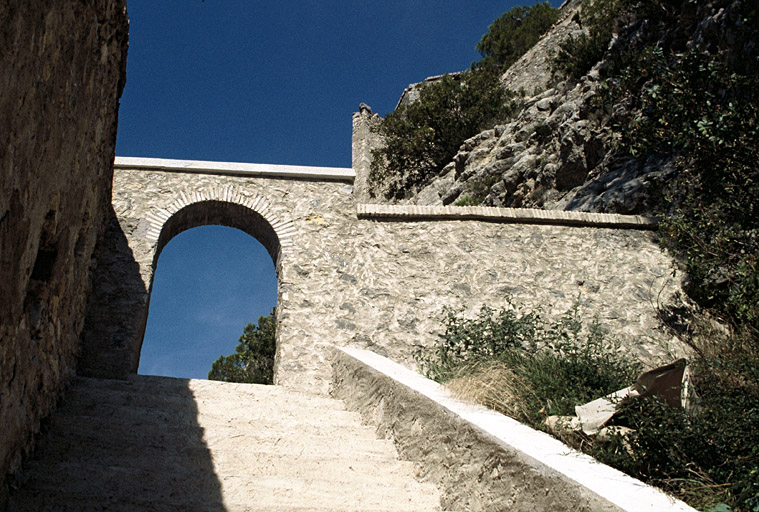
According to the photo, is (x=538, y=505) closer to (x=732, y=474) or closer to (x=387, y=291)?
(x=732, y=474)

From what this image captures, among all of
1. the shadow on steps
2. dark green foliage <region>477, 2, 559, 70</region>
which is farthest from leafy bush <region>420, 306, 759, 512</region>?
dark green foliage <region>477, 2, 559, 70</region>

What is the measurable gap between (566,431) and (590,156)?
352 inches

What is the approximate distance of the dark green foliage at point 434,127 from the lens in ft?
63.9

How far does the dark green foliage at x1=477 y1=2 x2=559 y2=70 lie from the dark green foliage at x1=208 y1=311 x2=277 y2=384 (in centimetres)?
1528

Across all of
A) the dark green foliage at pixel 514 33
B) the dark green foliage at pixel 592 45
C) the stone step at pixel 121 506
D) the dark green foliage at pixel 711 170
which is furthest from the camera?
the dark green foliage at pixel 514 33

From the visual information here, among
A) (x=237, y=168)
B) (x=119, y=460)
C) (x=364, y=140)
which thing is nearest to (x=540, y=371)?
(x=119, y=460)

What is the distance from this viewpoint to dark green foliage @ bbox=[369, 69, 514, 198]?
766 inches

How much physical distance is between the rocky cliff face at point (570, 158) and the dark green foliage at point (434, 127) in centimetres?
167

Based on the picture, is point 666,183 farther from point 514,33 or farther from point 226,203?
point 514,33

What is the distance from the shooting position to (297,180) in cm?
805

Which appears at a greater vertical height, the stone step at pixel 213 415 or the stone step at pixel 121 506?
the stone step at pixel 213 415

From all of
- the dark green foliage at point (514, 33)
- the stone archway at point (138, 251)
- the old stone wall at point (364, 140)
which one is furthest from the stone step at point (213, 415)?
the dark green foliage at point (514, 33)

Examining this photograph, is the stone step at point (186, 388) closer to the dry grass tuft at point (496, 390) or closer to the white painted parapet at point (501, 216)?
the dry grass tuft at point (496, 390)

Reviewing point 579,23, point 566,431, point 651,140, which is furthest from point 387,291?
point 579,23
